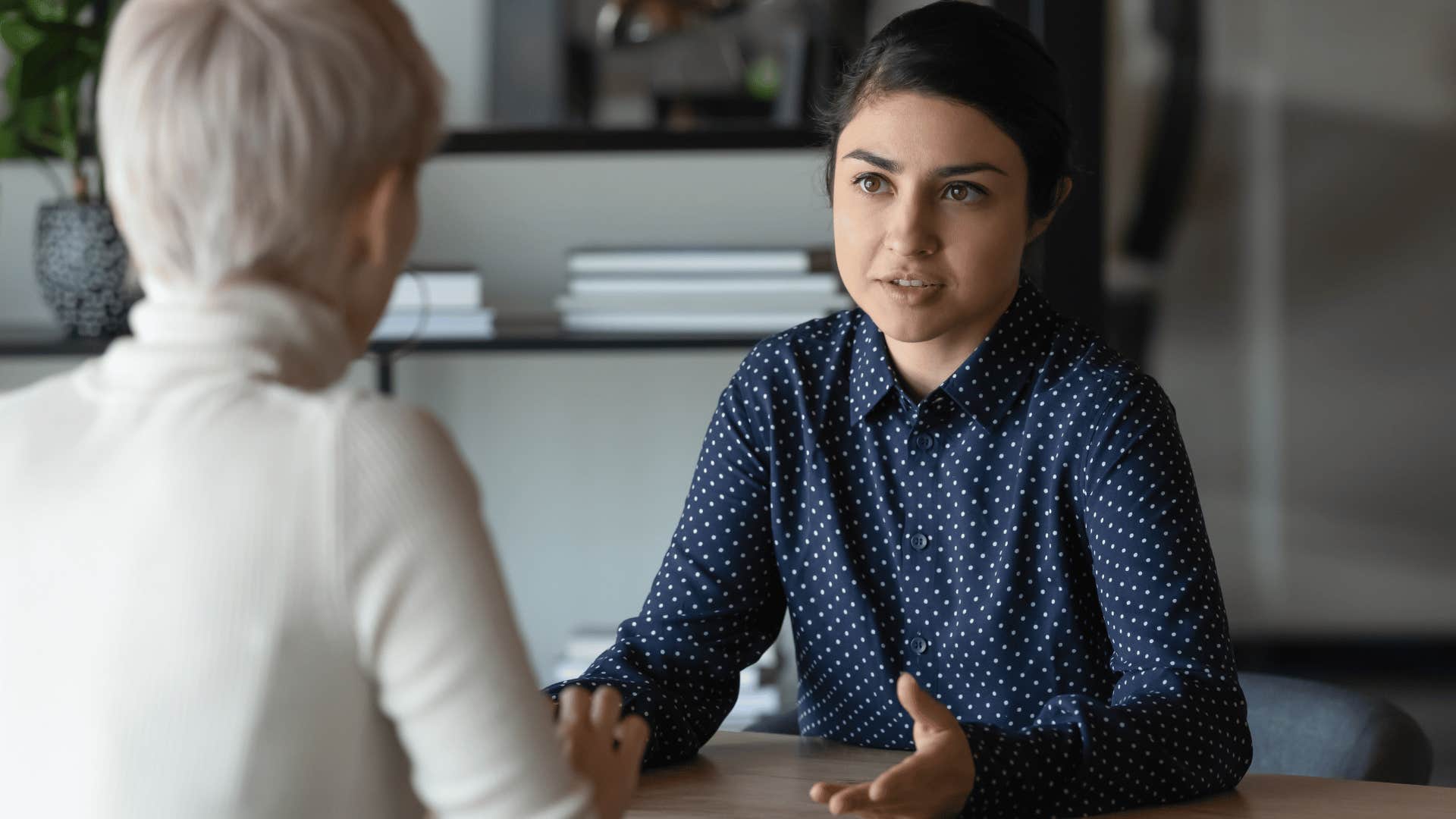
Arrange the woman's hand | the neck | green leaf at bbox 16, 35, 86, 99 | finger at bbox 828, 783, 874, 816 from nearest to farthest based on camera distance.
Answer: the woman's hand, finger at bbox 828, 783, 874, 816, the neck, green leaf at bbox 16, 35, 86, 99

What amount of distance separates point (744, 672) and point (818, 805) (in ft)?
4.43

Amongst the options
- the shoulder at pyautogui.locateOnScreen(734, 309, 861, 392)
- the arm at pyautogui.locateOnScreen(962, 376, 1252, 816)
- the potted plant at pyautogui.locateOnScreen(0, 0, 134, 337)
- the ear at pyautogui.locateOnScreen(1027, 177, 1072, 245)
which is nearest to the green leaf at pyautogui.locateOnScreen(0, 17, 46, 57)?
the potted plant at pyautogui.locateOnScreen(0, 0, 134, 337)

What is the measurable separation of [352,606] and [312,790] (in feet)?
0.27

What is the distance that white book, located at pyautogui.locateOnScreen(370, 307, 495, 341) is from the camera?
2.34 m

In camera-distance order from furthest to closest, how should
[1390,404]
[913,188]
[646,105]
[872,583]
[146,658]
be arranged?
[1390,404] < [646,105] < [872,583] < [913,188] < [146,658]

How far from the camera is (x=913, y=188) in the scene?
4.46 ft

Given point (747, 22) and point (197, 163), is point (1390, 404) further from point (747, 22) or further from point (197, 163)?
point (197, 163)

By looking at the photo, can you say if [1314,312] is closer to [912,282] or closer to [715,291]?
[715,291]

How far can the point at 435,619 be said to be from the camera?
0.61 meters

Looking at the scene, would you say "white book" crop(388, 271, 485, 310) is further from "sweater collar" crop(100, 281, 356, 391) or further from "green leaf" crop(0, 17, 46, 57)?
"sweater collar" crop(100, 281, 356, 391)

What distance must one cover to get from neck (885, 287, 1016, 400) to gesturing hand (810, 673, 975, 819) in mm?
516

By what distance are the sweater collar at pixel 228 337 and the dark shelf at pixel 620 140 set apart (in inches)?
75.8

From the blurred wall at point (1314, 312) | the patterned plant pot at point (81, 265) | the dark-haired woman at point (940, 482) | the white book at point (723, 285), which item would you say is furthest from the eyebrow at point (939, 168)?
the blurred wall at point (1314, 312)

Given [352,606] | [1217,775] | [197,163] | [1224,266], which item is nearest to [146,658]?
[352,606]
